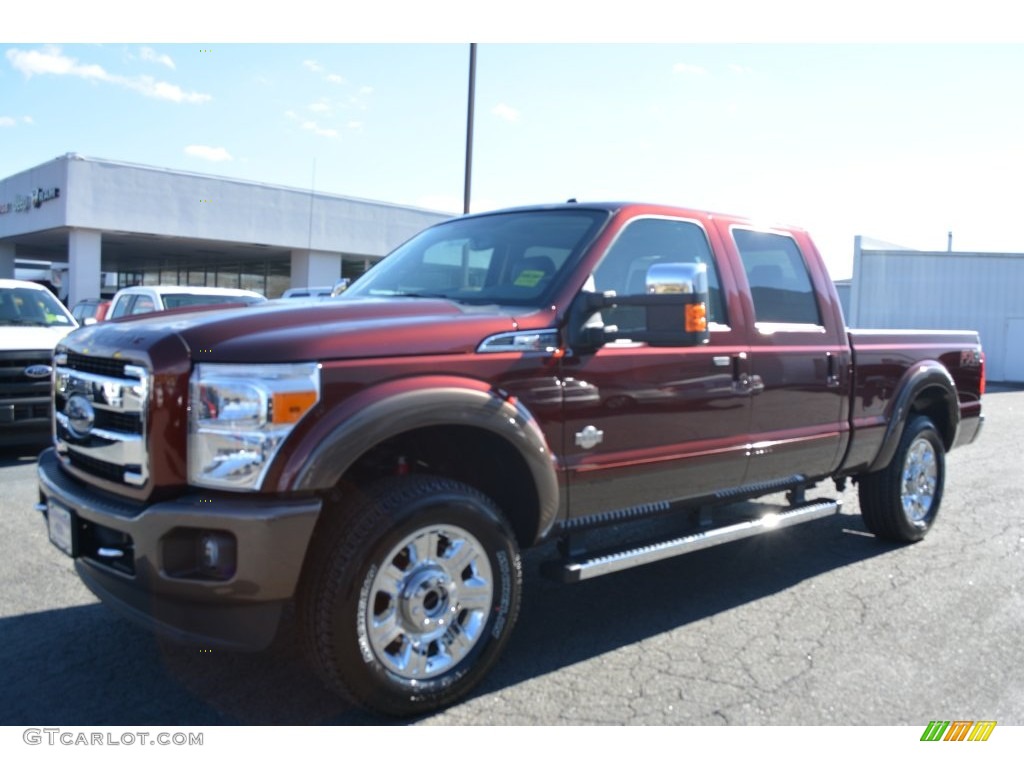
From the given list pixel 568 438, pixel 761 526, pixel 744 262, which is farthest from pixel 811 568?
pixel 568 438

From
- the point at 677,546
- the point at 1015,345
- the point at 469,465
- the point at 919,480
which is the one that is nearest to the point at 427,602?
the point at 469,465

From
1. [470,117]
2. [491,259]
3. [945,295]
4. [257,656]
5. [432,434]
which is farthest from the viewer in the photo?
[945,295]

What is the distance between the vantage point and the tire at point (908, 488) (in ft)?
19.1

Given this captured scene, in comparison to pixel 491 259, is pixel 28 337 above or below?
below

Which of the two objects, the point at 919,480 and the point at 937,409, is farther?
the point at 937,409

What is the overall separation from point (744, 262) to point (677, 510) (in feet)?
4.68

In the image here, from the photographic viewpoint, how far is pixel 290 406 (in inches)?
117

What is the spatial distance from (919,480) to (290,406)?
4.74 m

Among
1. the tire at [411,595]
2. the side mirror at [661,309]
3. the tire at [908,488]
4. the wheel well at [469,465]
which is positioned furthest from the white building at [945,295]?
the tire at [411,595]

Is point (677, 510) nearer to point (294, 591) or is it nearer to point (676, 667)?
point (676, 667)

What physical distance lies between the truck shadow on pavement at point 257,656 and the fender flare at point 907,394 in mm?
807

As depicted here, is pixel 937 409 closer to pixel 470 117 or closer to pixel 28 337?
pixel 28 337

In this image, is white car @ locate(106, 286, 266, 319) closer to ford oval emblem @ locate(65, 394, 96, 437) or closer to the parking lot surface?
the parking lot surface

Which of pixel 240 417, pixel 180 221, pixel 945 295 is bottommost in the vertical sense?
pixel 240 417
